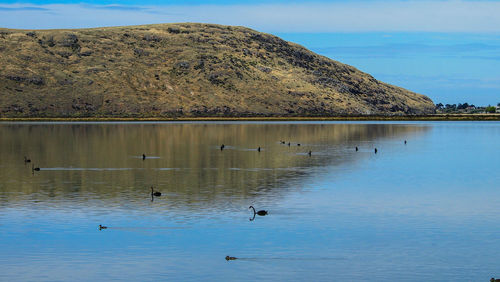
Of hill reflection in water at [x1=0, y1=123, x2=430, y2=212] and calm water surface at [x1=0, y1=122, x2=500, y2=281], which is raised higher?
hill reflection in water at [x1=0, y1=123, x2=430, y2=212]

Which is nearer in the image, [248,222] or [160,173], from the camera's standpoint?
[248,222]

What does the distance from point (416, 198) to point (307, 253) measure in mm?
17115

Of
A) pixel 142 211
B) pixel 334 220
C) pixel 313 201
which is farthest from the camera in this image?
pixel 313 201

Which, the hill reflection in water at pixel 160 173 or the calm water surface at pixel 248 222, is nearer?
the calm water surface at pixel 248 222

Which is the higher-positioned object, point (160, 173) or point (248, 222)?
point (160, 173)

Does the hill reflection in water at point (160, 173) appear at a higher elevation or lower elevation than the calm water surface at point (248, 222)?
higher

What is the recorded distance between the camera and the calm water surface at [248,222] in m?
23.7

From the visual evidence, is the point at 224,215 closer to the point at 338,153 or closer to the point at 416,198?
the point at 416,198

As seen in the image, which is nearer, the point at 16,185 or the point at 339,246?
the point at 339,246

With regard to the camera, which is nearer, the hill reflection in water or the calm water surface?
the calm water surface

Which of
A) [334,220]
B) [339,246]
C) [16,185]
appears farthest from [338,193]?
[16,185]

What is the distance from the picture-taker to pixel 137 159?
69.9 meters

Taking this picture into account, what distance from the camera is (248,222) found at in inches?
1260

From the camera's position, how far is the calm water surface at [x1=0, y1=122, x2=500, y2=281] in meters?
23.7
